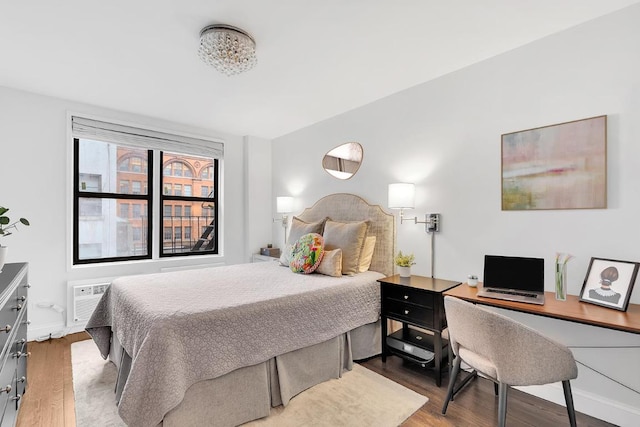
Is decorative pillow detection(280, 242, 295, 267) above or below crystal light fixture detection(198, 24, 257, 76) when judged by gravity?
below

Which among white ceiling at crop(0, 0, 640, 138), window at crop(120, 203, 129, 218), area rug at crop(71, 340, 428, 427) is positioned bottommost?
area rug at crop(71, 340, 428, 427)

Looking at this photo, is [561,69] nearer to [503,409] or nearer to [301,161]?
[503,409]

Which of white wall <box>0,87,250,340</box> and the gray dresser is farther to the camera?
white wall <box>0,87,250,340</box>

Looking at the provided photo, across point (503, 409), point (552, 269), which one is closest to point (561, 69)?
point (552, 269)

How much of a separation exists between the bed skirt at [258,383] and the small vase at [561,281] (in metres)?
1.43

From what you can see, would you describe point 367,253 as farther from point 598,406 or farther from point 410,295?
point 598,406

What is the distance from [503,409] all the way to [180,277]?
97.6 inches

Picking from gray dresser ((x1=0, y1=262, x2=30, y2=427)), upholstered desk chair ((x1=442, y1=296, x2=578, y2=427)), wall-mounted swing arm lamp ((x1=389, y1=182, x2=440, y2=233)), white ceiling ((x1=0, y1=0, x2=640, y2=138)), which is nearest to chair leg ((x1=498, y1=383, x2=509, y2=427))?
upholstered desk chair ((x1=442, y1=296, x2=578, y2=427))

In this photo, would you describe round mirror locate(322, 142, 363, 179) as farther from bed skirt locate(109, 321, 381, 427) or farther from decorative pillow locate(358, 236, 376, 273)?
bed skirt locate(109, 321, 381, 427)

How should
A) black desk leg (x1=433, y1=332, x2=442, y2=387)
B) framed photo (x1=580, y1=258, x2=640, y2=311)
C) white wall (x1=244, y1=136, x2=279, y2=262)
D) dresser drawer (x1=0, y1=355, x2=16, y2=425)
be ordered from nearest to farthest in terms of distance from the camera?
dresser drawer (x1=0, y1=355, x2=16, y2=425), framed photo (x1=580, y1=258, x2=640, y2=311), black desk leg (x1=433, y1=332, x2=442, y2=387), white wall (x1=244, y1=136, x2=279, y2=262)

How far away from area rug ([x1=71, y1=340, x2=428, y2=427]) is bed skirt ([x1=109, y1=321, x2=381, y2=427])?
68 mm

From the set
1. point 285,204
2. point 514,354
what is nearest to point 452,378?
point 514,354

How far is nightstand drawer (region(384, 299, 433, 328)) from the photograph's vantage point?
2.35 metres

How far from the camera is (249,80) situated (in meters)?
2.83
